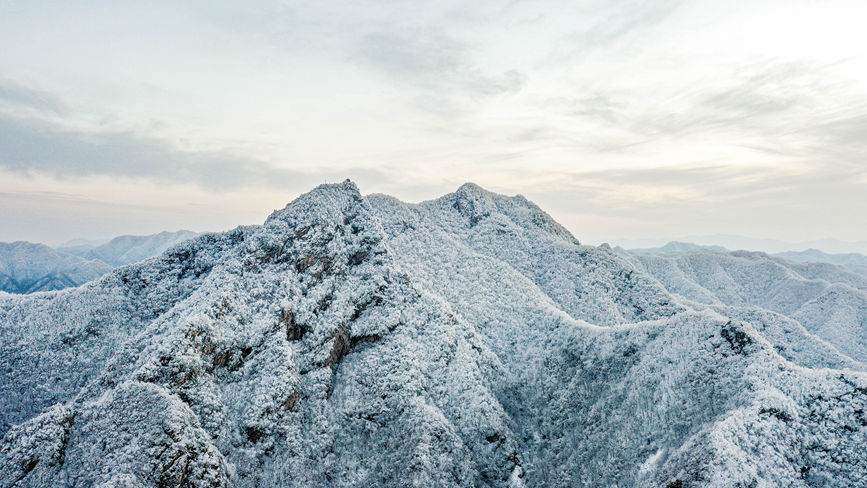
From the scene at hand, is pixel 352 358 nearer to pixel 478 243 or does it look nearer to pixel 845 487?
pixel 845 487

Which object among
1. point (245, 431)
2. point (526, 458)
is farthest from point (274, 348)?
point (526, 458)

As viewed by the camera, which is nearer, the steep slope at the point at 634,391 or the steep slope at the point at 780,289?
the steep slope at the point at 634,391

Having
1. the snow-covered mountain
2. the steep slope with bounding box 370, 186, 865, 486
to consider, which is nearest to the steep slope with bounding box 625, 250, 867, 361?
the steep slope with bounding box 370, 186, 865, 486

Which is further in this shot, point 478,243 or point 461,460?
point 478,243

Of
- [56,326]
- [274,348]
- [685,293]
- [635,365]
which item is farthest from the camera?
[685,293]

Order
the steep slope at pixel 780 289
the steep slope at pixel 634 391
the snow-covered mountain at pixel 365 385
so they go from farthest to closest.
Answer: the steep slope at pixel 780 289
the snow-covered mountain at pixel 365 385
the steep slope at pixel 634 391

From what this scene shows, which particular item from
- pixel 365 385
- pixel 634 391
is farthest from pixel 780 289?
pixel 365 385

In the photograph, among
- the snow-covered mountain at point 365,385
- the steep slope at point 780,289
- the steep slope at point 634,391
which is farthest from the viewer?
the steep slope at point 780,289

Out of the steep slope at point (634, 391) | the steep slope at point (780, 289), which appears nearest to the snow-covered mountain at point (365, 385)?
the steep slope at point (634, 391)

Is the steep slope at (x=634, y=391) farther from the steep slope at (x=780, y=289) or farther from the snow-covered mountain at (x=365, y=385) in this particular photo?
the steep slope at (x=780, y=289)

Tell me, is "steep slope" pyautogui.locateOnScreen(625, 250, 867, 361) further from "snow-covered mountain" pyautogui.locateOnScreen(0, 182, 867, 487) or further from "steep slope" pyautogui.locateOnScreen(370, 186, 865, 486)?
"snow-covered mountain" pyautogui.locateOnScreen(0, 182, 867, 487)
